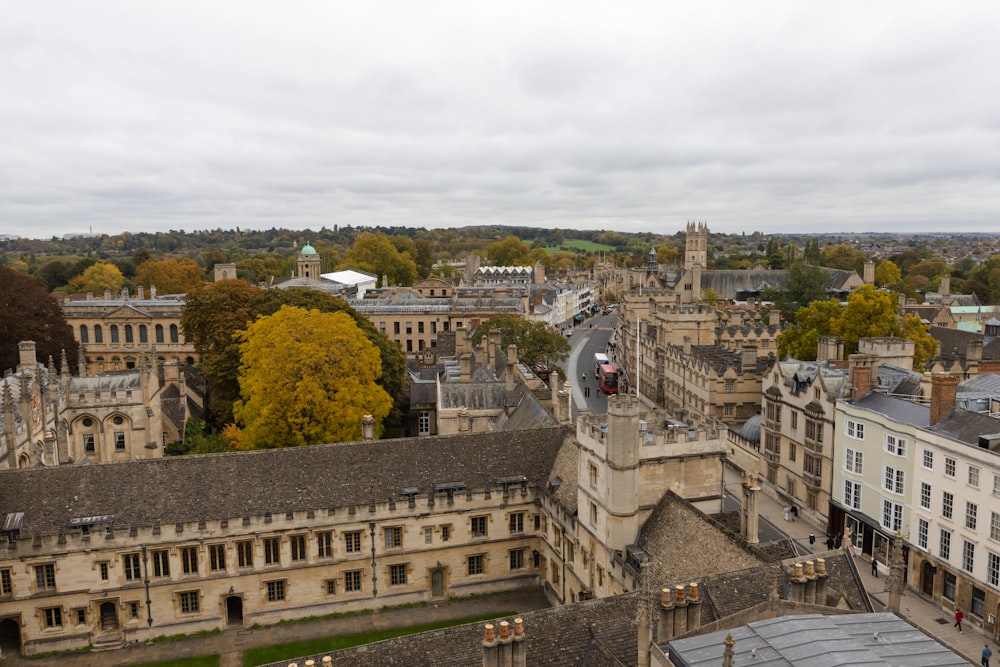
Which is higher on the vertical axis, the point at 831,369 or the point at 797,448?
the point at 831,369

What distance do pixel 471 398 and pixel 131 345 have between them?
5745cm

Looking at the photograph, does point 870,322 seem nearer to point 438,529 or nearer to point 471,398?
point 471,398

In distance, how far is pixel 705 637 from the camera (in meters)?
17.5

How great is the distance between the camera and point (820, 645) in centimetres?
1602

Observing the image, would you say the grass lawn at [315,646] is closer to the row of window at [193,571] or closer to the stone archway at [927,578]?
the row of window at [193,571]

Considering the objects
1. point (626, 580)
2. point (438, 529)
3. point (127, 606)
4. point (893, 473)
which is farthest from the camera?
point (893, 473)

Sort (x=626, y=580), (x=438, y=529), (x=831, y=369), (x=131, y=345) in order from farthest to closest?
(x=131, y=345)
(x=831, y=369)
(x=438, y=529)
(x=626, y=580)

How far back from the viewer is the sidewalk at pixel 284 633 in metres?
30.1

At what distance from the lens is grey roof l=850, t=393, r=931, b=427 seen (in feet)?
121

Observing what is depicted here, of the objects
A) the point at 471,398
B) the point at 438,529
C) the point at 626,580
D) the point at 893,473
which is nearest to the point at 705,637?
the point at 626,580

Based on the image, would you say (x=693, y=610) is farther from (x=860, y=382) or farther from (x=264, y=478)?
(x=860, y=382)

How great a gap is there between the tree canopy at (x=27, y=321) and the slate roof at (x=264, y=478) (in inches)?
1605

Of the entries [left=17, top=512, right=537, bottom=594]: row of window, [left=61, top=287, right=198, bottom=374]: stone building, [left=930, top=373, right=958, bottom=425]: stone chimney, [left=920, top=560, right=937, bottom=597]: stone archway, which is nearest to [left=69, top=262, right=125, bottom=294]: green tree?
[left=61, top=287, right=198, bottom=374]: stone building

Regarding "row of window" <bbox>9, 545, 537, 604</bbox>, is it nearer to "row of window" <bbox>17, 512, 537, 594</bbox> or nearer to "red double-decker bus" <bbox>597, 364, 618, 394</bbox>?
"row of window" <bbox>17, 512, 537, 594</bbox>
